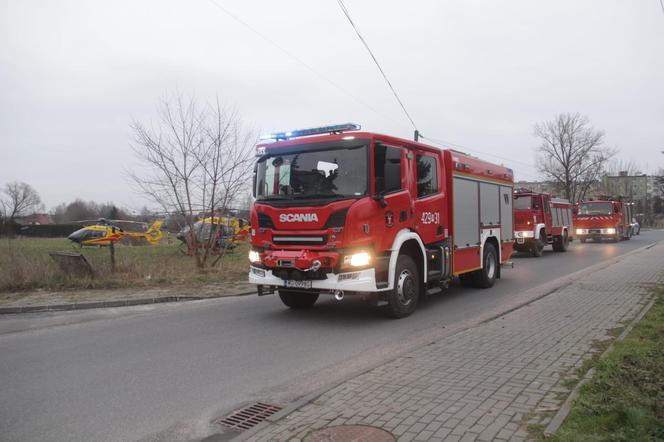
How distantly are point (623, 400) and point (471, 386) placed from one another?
1.22m

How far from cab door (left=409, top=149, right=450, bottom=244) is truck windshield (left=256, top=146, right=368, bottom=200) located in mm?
1399

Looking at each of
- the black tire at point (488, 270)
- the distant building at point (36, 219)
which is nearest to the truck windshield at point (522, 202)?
the black tire at point (488, 270)

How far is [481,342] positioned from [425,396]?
227 centimetres

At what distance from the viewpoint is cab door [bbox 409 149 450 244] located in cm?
893

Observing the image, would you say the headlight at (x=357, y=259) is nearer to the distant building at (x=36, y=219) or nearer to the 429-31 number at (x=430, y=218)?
the 429-31 number at (x=430, y=218)

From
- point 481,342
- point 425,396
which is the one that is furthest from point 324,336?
point 425,396

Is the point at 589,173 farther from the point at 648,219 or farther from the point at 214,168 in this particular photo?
the point at 214,168

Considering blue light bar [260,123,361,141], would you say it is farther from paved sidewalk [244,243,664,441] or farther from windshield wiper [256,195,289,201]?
paved sidewalk [244,243,664,441]

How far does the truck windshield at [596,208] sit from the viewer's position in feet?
105

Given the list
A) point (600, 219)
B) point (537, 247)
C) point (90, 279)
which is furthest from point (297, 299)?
point (600, 219)

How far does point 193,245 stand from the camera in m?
15.3

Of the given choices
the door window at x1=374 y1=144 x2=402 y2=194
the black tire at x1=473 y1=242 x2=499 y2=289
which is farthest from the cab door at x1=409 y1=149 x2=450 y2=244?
the black tire at x1=473 y1=242 x2=499 y2=289

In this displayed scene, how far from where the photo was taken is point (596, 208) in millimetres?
32344

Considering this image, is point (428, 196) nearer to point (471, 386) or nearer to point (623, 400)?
point (471, 386)
